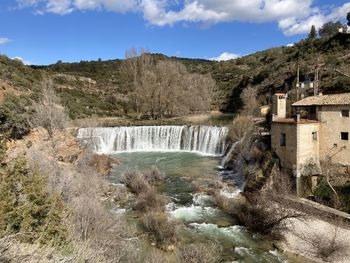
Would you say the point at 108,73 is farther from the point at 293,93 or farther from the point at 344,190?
the point at 344,190

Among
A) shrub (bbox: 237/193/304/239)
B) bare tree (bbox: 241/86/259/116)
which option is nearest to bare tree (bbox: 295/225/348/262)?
shrub (bbox: 237/193/304/239)

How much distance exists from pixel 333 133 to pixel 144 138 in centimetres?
1953

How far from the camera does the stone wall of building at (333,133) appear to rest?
16.4 meters

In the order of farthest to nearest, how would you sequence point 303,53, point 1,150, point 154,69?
point 303,53, point 154,69, point 1,150

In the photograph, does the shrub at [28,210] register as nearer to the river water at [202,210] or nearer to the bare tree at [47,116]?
the river water at [202,210]

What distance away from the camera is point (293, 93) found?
3369 cm

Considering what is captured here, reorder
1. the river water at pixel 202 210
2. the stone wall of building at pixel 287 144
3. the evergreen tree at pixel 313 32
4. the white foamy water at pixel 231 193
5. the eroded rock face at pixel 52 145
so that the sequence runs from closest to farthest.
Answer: the river water at pixel 202 210 < the stone wall of building at pixel 287 144 < the white foamy water at pixel 231 193 < the eroded rock face at pixel 52 145 < the evergreen tree at pixel 313 32

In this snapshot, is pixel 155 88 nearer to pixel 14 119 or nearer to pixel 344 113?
pixel 14 119

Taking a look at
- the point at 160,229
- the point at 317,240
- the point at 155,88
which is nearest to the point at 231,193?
the point at 317,240

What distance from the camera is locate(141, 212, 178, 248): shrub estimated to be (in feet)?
41.4

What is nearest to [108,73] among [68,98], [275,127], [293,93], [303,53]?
[68,98]

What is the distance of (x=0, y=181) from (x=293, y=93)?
30.8m

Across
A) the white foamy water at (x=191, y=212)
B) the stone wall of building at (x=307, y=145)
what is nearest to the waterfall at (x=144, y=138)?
the stone wall of building at (x=307, y=145)

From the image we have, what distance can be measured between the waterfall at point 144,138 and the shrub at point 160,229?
1737cm
